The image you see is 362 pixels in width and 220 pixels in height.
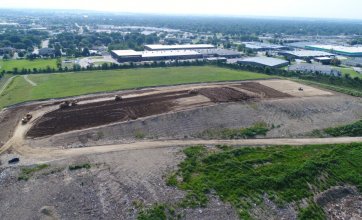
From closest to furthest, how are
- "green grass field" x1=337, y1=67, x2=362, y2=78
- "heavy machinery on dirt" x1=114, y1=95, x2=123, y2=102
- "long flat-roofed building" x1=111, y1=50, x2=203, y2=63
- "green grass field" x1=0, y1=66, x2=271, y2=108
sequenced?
"heavy machinery on dirt" x1=114, y1=95, x2=123, y2=102, "green grass field" x1=0, y1=66, x2=271, y2=108, "green grass field" x1=337, y1=67, x2=362, y2=78, "long flat-roofed building" x1=111, y1=50, x2=203, y2=63

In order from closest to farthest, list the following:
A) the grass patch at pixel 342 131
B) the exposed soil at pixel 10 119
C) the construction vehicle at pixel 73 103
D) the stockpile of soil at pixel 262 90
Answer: the exposed soil at pixel 10 119 < the grass patch at pixel 342 131 < the construction vehicle at pixel 73 103 < the stockpile of soil at pixel 262 90

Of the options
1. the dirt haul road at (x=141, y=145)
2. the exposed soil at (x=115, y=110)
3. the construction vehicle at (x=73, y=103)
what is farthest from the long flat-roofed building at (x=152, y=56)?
the dirt haul road at (x=141, y=145)

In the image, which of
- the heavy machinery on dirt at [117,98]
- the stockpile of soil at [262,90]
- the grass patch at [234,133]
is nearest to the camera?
the grass patch at [234,133]

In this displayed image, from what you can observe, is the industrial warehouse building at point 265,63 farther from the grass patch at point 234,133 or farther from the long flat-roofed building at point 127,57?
the grass patch at point 234,133

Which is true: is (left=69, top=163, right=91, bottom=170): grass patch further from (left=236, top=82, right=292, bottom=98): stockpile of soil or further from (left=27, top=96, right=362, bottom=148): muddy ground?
(left=236, top=82, right=292, bottom=98): stockpile of soil

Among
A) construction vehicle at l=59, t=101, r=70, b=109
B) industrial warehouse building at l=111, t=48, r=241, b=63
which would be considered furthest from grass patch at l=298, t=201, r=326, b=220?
industrial warehouse building at l=111, t=48, r=241, b=63

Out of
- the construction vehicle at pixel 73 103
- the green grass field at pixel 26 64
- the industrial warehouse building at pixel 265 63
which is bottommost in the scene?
the green grass field at pixel 26 64

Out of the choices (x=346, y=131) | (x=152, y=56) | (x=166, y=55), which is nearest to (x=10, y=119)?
(x=346, y=131)
